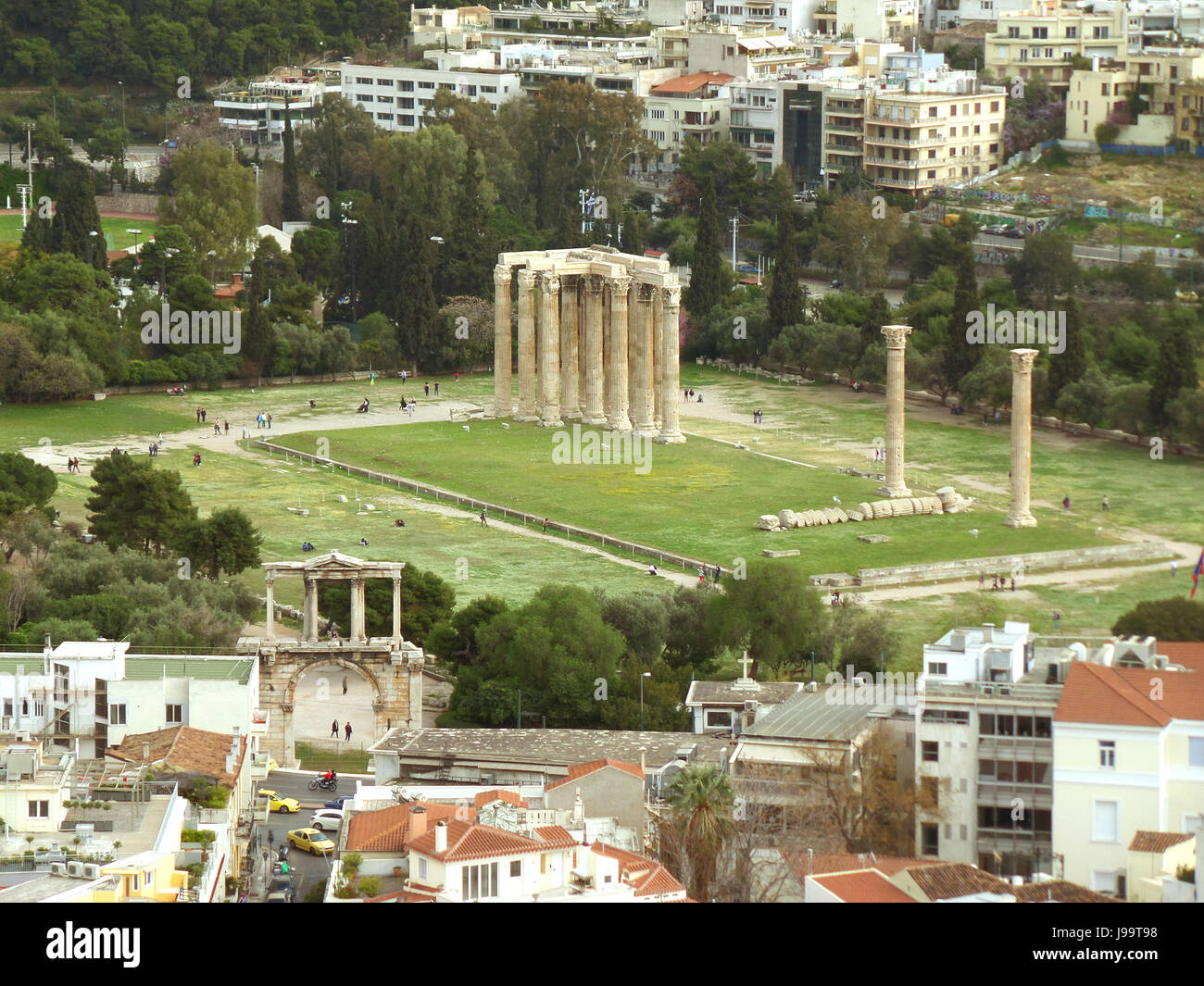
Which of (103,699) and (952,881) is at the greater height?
(952,881)

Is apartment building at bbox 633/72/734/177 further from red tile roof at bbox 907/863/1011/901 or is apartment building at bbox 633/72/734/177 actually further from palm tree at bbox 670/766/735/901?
red tile roof at bbox 907/863/1011/901

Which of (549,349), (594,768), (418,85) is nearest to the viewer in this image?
(594,768)

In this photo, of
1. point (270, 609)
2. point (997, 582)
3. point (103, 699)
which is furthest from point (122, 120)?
point (103, 699)

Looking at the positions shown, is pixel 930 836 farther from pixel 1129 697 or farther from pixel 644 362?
pixel 644 362

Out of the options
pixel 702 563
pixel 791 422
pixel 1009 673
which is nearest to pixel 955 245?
pixel 791 422

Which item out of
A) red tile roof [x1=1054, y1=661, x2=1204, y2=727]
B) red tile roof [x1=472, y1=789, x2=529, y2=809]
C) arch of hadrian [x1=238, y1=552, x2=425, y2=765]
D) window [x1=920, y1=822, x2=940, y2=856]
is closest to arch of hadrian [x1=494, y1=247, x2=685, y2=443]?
arch of hadrian [x1=238, y1=552, x2=425, y2=765]
